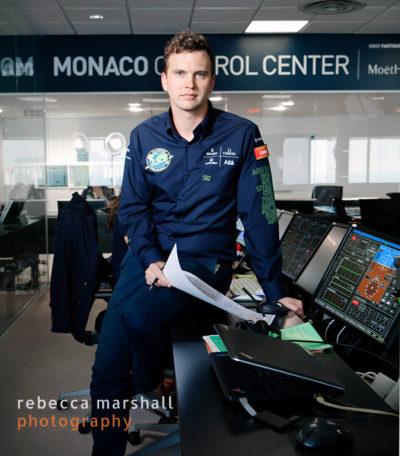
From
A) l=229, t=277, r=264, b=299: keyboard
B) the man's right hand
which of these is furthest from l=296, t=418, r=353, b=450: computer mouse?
l=229, t=277, r=264, b=299: keyboard

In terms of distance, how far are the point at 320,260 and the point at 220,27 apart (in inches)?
179

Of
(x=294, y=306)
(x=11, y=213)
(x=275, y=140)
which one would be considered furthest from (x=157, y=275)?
(x=275, y=140)

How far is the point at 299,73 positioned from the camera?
6.35 m

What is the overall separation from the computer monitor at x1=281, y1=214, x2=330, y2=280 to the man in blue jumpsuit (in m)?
0.70

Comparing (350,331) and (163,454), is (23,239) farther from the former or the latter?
(350,331)

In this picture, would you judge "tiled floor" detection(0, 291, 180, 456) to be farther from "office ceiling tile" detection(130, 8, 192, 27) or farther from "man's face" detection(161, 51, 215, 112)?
"office ceiling tile" detection(130, 8, 192, 27)

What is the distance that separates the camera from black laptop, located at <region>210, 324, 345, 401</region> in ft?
3.44

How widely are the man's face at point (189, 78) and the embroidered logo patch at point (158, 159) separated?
0.56ft

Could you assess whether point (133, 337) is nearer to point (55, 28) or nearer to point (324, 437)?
point (324, 437)

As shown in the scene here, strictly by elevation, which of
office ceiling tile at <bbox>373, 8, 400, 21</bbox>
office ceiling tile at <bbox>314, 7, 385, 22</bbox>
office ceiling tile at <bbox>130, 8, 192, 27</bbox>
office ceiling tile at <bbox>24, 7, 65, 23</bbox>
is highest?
office ceiling tile at <bbox>373, 8, 400, 21</bbox>

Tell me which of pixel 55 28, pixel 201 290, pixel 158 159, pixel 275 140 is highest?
pixel 55 28

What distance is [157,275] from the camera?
1.53 metres

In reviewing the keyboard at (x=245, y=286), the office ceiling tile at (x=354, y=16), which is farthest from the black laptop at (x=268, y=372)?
the office ceiling tile at (x=354, y=16)

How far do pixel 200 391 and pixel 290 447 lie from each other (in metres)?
0.28
